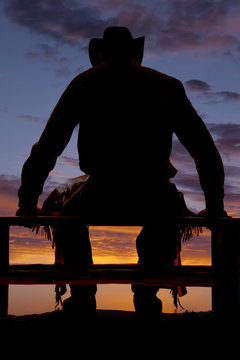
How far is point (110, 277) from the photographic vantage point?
2479 mm

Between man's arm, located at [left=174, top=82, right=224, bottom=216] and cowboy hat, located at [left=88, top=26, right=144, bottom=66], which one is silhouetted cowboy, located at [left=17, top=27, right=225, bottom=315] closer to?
man's arm, located at [left=174, top=82, right=224, bottom=216]

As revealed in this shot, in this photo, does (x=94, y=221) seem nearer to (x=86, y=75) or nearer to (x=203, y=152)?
(x=203, y=152)

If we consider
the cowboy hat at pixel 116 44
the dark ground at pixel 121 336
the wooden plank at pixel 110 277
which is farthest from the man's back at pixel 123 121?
the dark ground at pixel 121 336

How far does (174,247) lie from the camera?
273cm

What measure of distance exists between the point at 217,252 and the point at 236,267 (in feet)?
0.45

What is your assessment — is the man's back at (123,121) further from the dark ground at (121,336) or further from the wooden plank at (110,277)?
the dark ground at (121,336)

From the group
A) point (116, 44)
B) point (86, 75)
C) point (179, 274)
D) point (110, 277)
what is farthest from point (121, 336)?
point (116, 44)

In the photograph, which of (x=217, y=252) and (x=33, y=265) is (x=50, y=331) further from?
(x=217, y=252)

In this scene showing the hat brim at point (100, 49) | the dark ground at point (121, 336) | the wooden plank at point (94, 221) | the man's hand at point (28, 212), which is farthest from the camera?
the hat brim at point (100, 49)

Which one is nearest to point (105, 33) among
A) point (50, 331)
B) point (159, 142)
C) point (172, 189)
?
point (159, 142)

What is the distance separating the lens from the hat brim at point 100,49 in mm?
2840

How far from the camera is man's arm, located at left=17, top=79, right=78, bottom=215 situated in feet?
8.55

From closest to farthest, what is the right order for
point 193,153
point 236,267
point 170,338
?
point 170,338 → point 236,267 → point 193,153

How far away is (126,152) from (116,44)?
715mm
